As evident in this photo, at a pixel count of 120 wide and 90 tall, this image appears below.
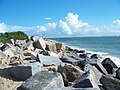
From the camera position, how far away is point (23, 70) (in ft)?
24.9

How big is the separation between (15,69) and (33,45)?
9787mm

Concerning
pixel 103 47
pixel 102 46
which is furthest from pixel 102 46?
pixel 103 47

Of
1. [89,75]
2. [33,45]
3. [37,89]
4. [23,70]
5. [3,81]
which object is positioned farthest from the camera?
[33,45]

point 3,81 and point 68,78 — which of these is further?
point 68,78

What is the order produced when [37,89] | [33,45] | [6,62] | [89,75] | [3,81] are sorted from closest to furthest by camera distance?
[37,89] < [89,75] < [3,81] < [6,62] < [33,45]

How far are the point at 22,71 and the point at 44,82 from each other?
1703 millimetres

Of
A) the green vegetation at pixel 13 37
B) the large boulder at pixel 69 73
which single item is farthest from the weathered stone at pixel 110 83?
the green vegetation at pixel 13 37

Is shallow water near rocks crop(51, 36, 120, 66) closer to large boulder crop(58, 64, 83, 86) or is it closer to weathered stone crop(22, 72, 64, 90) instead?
large boulder crop(58, 64, 83, 86)

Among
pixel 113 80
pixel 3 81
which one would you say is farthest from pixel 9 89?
pixel 113 80

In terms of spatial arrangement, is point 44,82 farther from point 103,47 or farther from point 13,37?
point 103,47

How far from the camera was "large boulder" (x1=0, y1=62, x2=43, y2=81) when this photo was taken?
7.46 m

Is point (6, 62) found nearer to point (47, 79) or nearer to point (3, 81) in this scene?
point (3, 81)

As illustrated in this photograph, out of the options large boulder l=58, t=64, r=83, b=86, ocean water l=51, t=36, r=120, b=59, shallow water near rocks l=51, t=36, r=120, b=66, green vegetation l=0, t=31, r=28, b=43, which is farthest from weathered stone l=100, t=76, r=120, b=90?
green vegetation l=0, t=31, r=28, b=43

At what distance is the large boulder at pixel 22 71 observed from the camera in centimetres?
746
